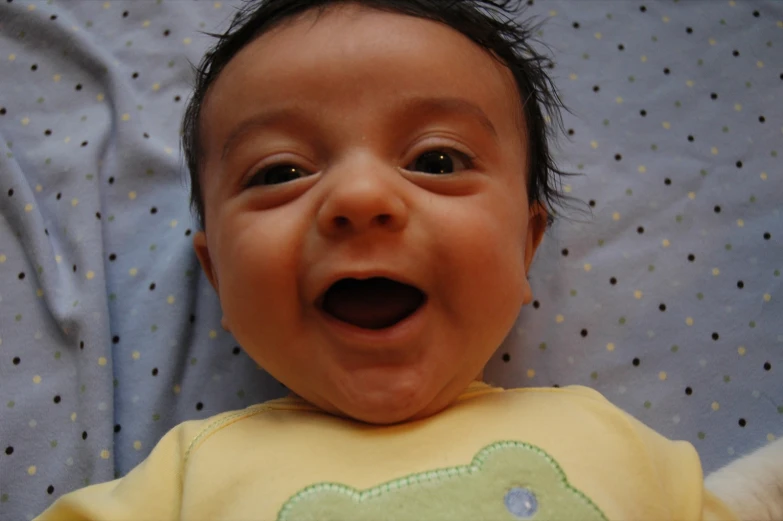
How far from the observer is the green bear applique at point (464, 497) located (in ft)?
2.15

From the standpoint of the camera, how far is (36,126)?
1.21 m

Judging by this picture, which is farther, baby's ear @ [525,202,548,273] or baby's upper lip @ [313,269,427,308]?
baby's ear @ [525,202,548,273]

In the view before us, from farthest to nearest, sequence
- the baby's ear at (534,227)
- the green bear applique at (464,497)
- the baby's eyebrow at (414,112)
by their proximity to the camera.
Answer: the baby's ear at (534,227), the baby's eyebrow at (414,112), the green bear applique at (464,497)

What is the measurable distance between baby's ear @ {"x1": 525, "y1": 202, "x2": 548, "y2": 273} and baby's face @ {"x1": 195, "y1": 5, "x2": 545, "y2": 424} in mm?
121

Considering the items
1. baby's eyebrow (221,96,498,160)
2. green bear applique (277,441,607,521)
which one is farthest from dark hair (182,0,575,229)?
green bear applique (277,441,607,521)

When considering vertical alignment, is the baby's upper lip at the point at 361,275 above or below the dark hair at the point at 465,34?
below

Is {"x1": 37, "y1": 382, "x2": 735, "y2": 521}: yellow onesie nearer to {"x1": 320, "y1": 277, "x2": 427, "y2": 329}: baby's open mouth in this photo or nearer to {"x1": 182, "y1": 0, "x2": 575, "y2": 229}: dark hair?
{"x1": 320, "y1": 277, "x2": 427, "y2": 329}: baby's open mouth

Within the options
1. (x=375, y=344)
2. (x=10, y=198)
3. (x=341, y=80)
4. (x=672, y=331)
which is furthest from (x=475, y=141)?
(x=10, y=198)

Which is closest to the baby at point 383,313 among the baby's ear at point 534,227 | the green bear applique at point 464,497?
the green bear applique at point 464,497

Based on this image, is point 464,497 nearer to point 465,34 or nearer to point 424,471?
point 424,471

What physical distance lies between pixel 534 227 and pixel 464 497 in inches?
18.1

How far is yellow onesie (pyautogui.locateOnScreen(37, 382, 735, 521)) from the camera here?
2.19 ft

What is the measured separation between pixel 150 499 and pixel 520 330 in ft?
2.03

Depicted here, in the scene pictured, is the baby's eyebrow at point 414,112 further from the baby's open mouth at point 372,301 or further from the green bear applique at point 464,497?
the green bear applique at point 464,497
